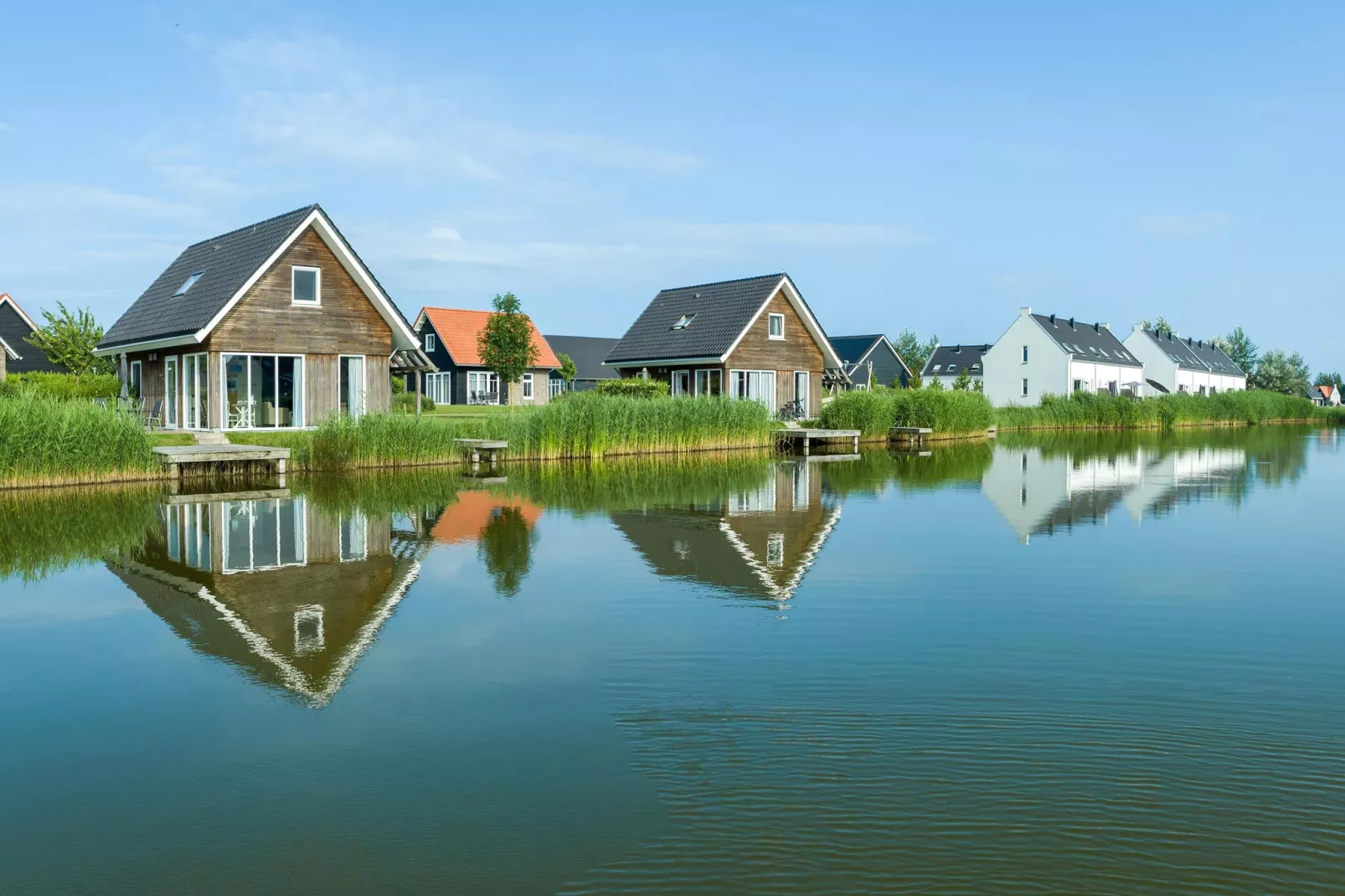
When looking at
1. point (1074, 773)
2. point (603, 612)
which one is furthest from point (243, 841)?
point (603, 612)

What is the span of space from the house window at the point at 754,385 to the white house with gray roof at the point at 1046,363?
24.3 meters

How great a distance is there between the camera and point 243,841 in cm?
396

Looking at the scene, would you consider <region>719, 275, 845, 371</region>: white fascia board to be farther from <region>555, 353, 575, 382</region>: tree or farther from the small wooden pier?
<region>555, 353, 575, 382</region>: tree

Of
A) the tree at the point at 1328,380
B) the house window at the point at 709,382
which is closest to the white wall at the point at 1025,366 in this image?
the house window at the point at 709,382

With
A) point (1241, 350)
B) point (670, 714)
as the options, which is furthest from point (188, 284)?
point (1241, 350)

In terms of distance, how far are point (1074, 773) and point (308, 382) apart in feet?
74.6

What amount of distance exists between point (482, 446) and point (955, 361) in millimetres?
59267

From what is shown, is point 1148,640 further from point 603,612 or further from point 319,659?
point 319,659

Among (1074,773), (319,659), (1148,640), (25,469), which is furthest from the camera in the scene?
(25,469)

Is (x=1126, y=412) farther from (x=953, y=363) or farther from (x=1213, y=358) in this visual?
(x=1213, y=358)

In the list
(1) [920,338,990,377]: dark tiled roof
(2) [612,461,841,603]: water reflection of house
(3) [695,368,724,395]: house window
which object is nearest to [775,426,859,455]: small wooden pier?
(3) [695,368,724,395]: house window

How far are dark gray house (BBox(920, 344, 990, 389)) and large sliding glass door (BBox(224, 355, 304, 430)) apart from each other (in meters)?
54.5

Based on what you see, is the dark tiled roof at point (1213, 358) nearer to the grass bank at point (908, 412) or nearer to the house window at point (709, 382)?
the grass bank at point (908, 412)

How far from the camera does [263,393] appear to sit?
2481 cm
